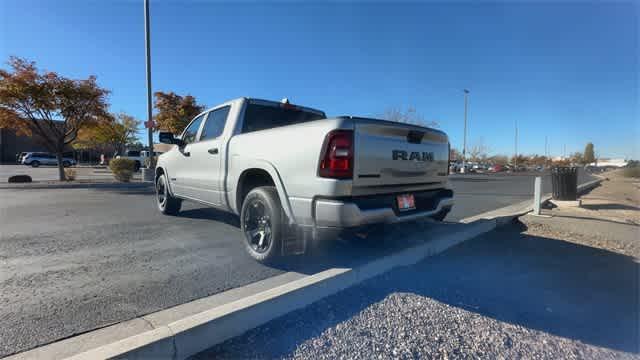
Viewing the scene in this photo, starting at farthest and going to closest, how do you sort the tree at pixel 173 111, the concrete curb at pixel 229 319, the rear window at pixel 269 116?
the tree at pixel 173 111, the rear window at pixel 269 116, the concrete curb at pixel 229 319

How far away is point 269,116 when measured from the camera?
430cm

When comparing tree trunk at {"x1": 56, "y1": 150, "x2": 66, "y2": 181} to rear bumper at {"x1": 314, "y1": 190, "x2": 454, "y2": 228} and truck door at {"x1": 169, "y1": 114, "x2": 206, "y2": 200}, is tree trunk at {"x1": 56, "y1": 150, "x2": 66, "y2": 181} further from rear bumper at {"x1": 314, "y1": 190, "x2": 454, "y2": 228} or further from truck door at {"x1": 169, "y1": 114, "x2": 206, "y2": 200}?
rear bumper at {"x1": 314, "y1": 190, "x2": 454, "y2": 228}

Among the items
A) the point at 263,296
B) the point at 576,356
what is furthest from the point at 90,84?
the point at 576,356

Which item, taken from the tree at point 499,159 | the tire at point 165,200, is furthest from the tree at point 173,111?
the tree at point 499,159

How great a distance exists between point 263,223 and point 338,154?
1.31m

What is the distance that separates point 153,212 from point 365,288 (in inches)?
219

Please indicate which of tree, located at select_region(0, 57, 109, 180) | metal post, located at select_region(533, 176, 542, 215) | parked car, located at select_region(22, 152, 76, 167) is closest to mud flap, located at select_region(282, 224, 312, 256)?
metal post, located at select_region(533, 176, 542, 215)

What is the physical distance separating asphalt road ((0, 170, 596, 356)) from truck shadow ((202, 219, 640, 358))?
650mm

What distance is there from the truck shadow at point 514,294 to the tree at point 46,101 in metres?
15.5

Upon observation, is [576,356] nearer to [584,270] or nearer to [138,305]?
[584,270]

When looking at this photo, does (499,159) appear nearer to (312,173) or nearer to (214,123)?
(214,123)

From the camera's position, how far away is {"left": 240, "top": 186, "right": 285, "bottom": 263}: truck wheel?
308 centimetres

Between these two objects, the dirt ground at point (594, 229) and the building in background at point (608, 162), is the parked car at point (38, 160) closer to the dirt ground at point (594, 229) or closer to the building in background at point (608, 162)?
the dirt ground at point (594, 229)

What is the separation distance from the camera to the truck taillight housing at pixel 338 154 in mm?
2629
